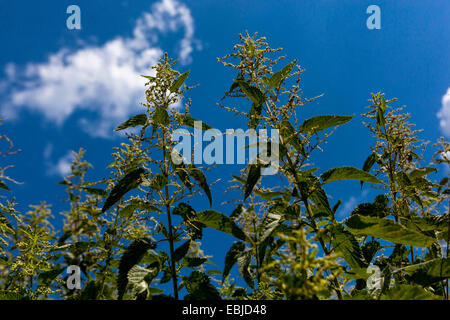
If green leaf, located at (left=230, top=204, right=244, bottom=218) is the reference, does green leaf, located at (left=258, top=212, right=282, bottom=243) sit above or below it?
below

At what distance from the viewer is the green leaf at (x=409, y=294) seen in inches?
60.3

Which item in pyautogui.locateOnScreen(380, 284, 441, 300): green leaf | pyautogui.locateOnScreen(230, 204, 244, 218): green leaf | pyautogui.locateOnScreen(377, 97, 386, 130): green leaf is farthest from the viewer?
pyautogui.locateOnScreen(377, 97, 386, 130): green leaf

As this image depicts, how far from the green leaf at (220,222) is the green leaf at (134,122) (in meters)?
0.89

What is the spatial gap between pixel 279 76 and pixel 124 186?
4.80 ft

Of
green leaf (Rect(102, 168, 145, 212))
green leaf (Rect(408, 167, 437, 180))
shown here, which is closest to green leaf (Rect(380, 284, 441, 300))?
green leaf (Rect(408, 167, 437, 180))

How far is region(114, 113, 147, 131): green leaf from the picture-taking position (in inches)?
95.6

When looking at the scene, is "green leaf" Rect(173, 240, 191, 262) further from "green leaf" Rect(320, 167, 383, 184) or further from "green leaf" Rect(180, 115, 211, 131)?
"green leaf" Rect(320, 167, 383, 184)

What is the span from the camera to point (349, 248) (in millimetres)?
2094

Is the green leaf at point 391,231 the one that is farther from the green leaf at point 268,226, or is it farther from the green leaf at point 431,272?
the green leaf at point 268,226

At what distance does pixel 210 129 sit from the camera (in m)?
2.59

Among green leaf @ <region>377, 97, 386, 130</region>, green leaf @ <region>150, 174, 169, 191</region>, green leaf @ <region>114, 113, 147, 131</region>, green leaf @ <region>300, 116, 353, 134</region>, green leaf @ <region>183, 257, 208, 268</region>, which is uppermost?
green leaf @ <region>377, 97, 386, 130</region>

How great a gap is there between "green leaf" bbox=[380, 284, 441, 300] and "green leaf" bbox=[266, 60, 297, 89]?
5.46 ft
